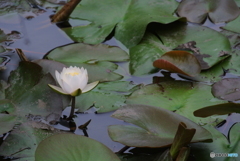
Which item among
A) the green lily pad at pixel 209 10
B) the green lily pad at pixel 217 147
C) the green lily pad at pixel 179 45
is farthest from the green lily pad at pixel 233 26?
the green lily pad at pixel 217 147

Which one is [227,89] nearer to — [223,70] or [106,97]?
[223,70]

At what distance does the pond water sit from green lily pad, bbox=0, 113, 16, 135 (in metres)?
0.19

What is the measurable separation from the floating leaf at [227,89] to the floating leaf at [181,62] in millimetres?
113

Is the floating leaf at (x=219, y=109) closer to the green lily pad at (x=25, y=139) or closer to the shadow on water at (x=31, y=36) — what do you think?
the green lily pad at (x=25, y=139)

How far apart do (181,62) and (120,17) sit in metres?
0.54

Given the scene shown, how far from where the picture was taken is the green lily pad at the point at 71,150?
1.04 meters

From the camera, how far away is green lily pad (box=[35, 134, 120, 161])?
1.04 meters

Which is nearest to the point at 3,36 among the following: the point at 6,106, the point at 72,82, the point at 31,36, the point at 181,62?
the point at 31,36

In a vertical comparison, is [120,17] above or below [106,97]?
above

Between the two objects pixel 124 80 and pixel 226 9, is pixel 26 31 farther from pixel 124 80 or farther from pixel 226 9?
pixel 226 9

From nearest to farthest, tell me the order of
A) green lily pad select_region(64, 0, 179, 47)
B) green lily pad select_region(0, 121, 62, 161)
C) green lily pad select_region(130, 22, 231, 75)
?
1. green lily pad select_region(0, 121, 62, 161)
2. green lily pad select_region(130, 22, 231, 75)
3. green lily pad select_region(64, 0, 179, 47)

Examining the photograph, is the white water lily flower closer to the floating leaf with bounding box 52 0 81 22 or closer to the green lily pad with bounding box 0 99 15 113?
the green lily pad with bounding box 0 99 15 113

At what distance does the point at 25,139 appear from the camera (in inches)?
46.0

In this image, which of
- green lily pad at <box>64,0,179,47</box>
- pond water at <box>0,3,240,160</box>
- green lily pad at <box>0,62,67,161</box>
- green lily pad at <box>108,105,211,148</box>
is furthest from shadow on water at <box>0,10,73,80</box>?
green lily pad at <box>108,105,211,148</box>
